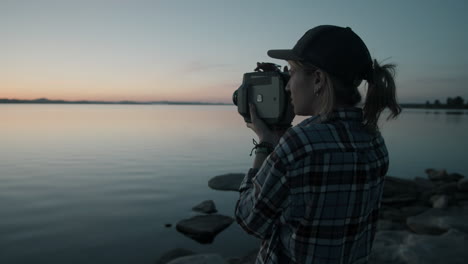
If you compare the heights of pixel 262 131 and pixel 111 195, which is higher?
pixel 262 131

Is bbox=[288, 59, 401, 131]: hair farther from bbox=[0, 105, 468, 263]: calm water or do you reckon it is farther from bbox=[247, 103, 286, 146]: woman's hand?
bbox=[0, 105, 468, 263]: calm water

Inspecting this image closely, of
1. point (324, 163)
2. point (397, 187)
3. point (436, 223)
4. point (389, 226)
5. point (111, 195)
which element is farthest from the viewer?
point (397, 187)

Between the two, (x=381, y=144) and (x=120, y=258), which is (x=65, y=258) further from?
(x=381, y=144)

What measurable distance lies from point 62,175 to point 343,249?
13.5 meters

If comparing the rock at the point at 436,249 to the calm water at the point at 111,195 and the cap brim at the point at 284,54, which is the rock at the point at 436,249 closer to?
the calm water at the point at 111,195

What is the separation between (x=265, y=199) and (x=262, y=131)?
628mm

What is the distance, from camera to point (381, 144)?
5.25 ft

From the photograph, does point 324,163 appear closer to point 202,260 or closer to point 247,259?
point 202,260

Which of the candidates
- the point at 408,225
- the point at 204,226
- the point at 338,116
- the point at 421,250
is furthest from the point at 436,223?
the point at 338,116

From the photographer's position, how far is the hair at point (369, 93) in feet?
4.81

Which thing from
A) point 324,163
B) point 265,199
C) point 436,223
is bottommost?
point 436,223

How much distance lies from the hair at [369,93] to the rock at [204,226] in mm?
6453

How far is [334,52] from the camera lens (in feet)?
4.67

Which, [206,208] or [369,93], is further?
[206,208]
